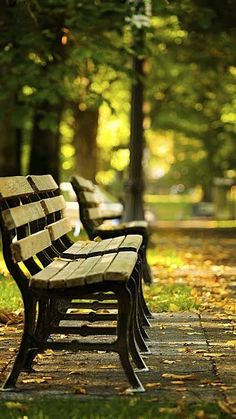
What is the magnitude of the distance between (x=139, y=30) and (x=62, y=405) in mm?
10808

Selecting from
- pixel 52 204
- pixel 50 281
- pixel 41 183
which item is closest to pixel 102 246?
pixel 52 204

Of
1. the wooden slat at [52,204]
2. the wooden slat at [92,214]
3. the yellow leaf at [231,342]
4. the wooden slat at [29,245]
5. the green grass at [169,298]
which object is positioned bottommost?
the green grass at [169,298]

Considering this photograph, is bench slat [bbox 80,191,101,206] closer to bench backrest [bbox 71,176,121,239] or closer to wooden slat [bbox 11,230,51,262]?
bench backrest [bbox 71,176,121,239]

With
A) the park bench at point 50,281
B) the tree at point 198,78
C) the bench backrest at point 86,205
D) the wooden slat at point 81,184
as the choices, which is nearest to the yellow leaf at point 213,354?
the park bench at point 50,281

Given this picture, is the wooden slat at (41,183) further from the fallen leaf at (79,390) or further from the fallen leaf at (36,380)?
the fallen leaf at (79,390)

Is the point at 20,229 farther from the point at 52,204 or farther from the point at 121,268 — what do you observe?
the point at 52,204

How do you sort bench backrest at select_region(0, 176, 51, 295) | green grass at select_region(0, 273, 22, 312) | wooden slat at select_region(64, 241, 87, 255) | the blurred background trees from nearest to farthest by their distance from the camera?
bench backrest at select_region(0, 176, 51, 295)
wooden slat at select_region(64, 241, 87, 255)
green grass at select_region(0, 273, 22, 312)
the blurred background trees

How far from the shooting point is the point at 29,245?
6.31m

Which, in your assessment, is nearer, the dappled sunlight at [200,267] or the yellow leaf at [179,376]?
the yellow leaf at [179,376]

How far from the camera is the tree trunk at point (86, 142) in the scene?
30500 millimetres

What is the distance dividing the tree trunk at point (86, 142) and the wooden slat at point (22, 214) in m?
23.0

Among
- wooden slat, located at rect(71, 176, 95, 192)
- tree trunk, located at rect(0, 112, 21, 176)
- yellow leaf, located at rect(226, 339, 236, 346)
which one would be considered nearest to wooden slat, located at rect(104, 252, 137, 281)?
yellow leaf, located at rect(226, 339, 236, 346)

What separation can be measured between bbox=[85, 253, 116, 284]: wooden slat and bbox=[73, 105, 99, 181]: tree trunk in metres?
23.4

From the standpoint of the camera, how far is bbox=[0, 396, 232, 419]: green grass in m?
5.42
